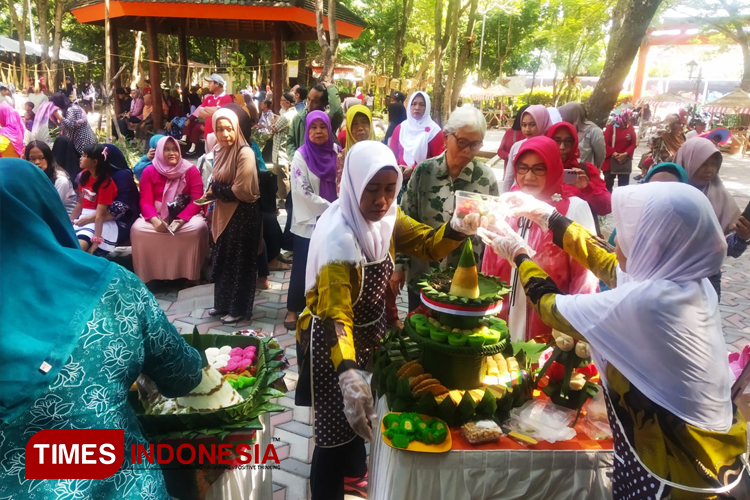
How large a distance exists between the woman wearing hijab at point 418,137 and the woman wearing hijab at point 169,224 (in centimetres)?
234

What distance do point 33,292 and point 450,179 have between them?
254cm

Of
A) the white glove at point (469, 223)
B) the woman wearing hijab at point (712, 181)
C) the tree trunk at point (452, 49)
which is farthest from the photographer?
the tree trunk at point (452, 49)

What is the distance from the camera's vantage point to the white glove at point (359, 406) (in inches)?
65.7

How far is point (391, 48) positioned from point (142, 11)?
20.8 metres

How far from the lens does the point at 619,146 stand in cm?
777

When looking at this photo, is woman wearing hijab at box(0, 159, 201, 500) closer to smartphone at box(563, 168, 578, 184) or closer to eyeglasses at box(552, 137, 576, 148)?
smartphone at box(563, 168, 578, 184)

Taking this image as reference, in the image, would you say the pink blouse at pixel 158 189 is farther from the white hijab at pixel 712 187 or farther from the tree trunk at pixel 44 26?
the tree trunk at pixel 44 26

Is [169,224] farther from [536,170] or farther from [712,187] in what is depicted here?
[712,187]

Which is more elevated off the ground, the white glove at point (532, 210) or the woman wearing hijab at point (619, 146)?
the woman wearing hijab at point (619, 146)

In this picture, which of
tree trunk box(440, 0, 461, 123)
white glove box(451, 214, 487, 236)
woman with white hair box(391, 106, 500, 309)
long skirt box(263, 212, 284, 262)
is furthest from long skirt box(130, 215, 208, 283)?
tree trunk box(440, 0, 461, 123)

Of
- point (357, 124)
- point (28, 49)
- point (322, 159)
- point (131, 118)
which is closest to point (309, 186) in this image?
point (322, 159)

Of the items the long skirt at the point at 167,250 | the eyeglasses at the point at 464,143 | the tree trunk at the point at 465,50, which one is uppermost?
the tree trunk at the point at 465,50

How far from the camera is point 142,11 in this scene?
11.0 metres

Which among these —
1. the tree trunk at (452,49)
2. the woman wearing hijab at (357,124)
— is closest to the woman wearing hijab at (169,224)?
the woman wearing hijab at (357,124)
